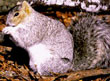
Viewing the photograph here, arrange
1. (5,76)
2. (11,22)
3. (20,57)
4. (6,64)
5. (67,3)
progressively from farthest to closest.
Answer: (67,3), (20,57), (6,64), (5,76), (11,22)

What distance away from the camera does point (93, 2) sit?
385cm

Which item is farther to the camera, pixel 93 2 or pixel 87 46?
pixel 93 2

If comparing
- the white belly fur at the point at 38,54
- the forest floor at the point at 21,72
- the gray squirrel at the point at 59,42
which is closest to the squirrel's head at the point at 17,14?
the gray squirrel at the point at 59,42

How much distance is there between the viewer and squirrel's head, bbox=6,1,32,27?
266 cm

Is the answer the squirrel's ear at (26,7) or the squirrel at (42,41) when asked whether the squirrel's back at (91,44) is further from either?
the squirrel's ear at (26,7)

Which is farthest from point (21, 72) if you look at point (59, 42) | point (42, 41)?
point (59, 42)

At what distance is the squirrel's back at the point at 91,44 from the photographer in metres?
2.90

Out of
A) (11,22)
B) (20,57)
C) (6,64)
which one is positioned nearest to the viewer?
(11,22)

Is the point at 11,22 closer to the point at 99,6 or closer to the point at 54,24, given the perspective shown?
the point at 54,24

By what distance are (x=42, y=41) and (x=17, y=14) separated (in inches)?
20.2

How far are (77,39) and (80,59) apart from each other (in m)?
0.29

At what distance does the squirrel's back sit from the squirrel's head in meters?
0.74

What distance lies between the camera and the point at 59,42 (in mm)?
2932

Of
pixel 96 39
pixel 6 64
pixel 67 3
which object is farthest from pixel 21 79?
pixel 67 3
